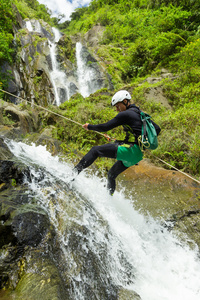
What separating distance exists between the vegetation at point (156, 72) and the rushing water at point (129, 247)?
7.76 ft

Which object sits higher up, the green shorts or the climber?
the climber

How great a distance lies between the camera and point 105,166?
618cm

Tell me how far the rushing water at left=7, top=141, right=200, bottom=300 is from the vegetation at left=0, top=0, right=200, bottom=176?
2367mm

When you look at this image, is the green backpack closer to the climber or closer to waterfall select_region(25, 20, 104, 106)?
the climber

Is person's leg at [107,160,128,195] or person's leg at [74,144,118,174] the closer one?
person's leg at [74,144,118,174]

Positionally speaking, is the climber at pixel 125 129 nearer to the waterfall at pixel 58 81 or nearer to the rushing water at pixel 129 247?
the rushing water at pixel 129 247

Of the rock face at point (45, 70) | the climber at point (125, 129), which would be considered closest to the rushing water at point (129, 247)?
the climber at point (125, 129)

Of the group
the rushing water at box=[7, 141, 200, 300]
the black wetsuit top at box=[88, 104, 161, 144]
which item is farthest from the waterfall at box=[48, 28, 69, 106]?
the black wetsuit top at box=[88, 104, 161, 144]

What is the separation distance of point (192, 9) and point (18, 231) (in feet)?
66.8

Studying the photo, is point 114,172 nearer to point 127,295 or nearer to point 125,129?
point 125,129

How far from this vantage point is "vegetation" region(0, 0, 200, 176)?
236 inches

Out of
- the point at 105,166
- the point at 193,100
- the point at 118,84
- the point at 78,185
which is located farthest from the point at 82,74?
the point at 78,185

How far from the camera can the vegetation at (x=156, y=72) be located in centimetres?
600

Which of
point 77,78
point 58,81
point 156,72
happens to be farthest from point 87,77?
point 156,72
